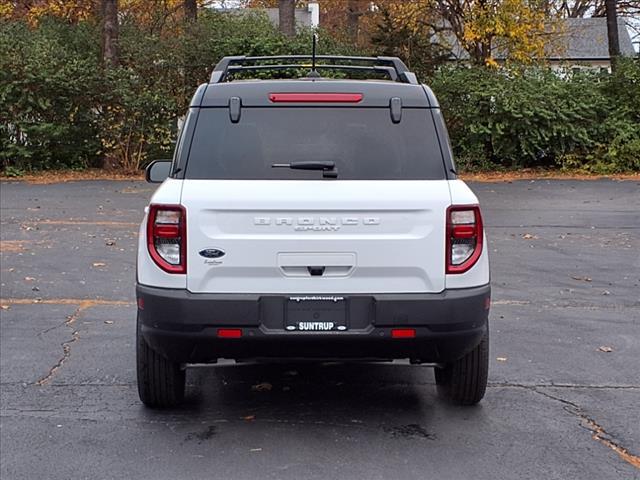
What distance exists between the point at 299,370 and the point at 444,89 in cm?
1557

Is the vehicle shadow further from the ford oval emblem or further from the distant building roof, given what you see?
the distant building roof

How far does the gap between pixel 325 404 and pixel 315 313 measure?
3.95 feet

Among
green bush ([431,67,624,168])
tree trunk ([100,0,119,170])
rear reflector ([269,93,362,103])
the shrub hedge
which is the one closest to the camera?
rear reflector ([269,93,362,103])

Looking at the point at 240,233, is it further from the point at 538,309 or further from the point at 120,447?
the point at 538,309

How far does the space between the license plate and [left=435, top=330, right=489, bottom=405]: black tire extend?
985mm

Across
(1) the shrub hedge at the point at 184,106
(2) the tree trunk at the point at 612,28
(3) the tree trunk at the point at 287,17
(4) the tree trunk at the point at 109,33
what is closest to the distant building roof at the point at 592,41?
(2) the tree trunk at the point at 612,28

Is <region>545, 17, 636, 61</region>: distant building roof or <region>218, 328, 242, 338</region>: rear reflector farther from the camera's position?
<region>545, 17, 636, 61</region>: distant building roof

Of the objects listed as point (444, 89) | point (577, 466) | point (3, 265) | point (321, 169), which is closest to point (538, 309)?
point (577, 466)

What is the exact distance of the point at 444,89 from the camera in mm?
20375

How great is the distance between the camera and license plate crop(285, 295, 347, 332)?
13.5ft

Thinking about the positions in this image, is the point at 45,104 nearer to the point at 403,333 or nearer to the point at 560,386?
the point at 560,386

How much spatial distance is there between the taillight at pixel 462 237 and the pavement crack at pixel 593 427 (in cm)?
129

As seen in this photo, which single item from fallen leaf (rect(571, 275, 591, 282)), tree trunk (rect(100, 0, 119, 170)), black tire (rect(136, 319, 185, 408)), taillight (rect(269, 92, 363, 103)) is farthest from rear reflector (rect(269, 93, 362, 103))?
tree trunk (rect(100, 0, 119, 170))

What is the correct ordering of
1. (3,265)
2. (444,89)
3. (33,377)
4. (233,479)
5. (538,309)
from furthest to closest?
1. (444,89)
2. (3,265)
3. (538,309)
4. (33,377)
5. (233,479)
